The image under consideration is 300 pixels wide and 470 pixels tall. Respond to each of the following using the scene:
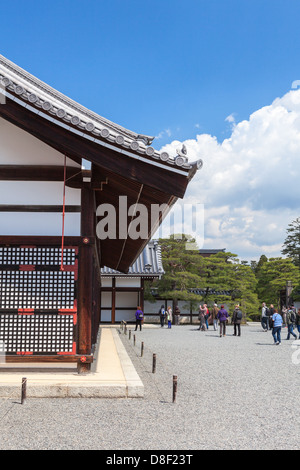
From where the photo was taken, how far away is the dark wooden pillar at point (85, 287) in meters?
7.34

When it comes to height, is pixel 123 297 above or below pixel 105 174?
below

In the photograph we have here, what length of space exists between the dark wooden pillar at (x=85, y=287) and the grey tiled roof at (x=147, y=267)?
847 inches

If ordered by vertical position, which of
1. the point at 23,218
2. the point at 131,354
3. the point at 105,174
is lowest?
the point at 131,354

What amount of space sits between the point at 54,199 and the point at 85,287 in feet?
5.88

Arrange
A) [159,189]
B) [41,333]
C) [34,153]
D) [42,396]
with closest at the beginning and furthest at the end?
[42,396]
[159,189]
[41,333]
[34,153]

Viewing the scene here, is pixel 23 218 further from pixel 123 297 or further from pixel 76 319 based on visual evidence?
pixel 123 297

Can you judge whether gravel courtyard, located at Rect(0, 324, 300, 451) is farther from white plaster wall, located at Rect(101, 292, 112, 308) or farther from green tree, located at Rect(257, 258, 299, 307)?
green tree, located at Rect(257, 258, 299, 307)

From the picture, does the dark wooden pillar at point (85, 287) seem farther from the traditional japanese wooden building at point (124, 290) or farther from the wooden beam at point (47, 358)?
the traditional japanese wooden building at point (124, 290)

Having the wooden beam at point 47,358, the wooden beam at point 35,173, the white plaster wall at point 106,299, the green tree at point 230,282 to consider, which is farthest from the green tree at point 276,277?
the wooden beam at point 35,173

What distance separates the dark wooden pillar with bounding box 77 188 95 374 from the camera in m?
7.34

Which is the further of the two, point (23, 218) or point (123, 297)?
point (123, 297)
